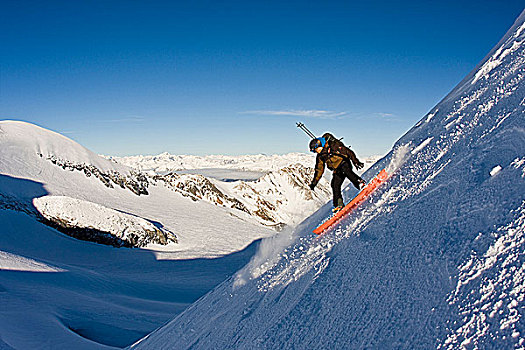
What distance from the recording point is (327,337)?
12.2ft

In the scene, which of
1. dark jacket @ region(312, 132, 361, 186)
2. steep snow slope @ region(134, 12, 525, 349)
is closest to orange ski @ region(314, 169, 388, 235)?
steep snow slope @ region(134, 12, 525, 349)

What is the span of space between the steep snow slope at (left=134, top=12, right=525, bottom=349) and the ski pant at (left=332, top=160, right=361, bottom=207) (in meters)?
0.80

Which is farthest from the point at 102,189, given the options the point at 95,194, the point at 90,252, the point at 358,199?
the point at 358,199

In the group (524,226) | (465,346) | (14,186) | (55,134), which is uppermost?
(55,134)

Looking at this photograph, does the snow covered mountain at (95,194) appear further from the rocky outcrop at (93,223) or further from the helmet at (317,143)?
the helmet at (317,143)

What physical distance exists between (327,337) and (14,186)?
43.3 metres

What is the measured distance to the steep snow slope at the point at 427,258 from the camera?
272 cm

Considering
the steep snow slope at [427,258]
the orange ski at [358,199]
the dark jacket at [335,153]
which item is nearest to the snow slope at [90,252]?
the steep snow slope at [427,258]

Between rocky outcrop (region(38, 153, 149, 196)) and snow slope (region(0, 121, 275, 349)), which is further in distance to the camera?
rocky outcrop (region(38, 153, 149, 196))

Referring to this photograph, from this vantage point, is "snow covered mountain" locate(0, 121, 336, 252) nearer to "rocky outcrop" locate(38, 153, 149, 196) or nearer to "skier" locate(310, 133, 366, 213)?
"rocky outcrop" locate(38, 153, 149, 196)

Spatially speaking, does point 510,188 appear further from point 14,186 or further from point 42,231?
point 14,186

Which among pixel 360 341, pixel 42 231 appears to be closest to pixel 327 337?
pixel 360 341

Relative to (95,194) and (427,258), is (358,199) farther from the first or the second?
(95,194)

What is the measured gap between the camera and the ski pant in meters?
7.26
